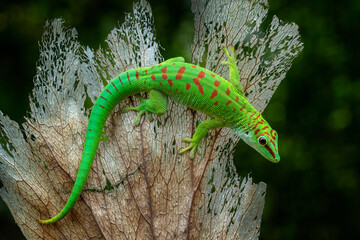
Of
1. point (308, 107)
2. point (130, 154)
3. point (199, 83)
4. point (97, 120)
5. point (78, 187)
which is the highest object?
point (308, 107)

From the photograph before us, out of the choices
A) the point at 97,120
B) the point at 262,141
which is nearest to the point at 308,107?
the point at 262,141

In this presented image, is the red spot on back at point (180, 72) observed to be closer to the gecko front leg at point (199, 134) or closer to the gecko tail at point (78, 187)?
the gecko front leg at point (199, 134)

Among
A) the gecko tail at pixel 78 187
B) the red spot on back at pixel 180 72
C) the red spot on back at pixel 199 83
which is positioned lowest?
the gecko tail at pixel 78 187

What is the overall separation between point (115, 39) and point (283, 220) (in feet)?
6.57

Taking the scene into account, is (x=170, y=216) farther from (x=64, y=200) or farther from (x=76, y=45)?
(x=76, y=45)

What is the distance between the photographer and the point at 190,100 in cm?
157

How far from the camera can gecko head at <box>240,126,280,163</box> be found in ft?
5.23

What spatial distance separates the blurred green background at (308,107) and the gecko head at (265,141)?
1190mm

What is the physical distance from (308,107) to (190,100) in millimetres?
1584

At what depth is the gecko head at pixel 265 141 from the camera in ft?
5.23

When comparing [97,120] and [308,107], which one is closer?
[97,120]

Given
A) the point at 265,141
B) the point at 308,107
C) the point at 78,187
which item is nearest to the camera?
the point at 78,187

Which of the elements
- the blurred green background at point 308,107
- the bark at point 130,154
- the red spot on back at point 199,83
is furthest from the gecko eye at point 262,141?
the blurred green background at point 308,107

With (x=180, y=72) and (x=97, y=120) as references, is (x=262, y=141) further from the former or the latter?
(x=97, y=120)
